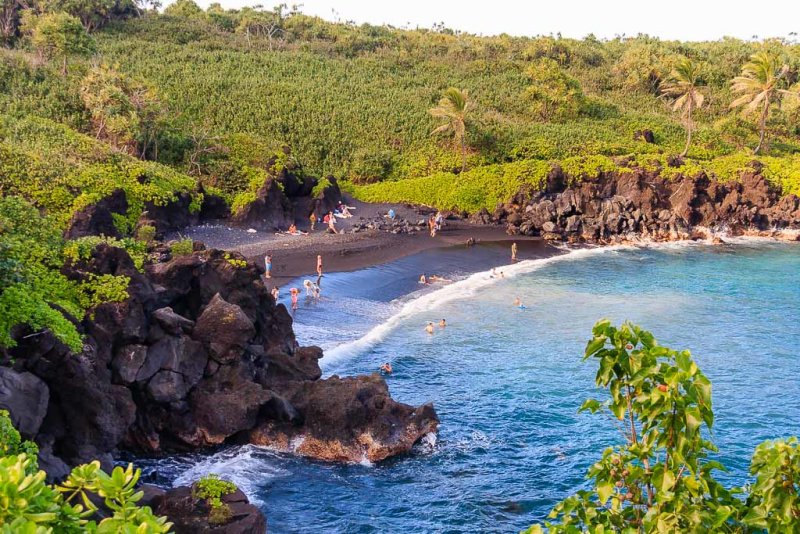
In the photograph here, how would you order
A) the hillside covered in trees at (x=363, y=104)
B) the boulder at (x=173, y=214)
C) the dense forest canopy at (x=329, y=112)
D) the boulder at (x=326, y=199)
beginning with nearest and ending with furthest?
the boulder at (x=173, y=214)
the dense forest canopy at (x=329, y=112)
the hillside covered in trees at (x=363, y=104)
the boulder at (x=326, y=199)

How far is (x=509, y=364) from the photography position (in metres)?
31.0

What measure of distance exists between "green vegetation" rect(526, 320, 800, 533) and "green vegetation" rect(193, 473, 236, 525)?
10583 millimetres

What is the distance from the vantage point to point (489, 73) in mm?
88375

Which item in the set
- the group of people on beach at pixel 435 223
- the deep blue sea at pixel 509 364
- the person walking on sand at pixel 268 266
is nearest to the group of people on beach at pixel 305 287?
the person walking on sand at pixel 268 266

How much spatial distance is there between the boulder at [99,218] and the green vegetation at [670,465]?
111 ft

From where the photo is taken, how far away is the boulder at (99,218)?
3706cm

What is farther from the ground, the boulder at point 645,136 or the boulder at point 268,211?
the boulder at point 645,136

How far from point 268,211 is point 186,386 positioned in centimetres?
2896

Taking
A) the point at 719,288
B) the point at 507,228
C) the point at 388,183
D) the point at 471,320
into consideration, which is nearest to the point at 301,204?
the point at 388,183

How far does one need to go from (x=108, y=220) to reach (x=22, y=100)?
722 inches

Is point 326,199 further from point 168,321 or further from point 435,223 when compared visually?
point 168,321

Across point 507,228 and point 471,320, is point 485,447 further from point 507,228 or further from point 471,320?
point 507,228

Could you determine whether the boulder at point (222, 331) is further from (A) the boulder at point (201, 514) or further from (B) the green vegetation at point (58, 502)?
(B) the green vegetation at point (58, 502)

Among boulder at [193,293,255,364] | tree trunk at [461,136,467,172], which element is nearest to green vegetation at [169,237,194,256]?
boulder at [193,293,255,364]
